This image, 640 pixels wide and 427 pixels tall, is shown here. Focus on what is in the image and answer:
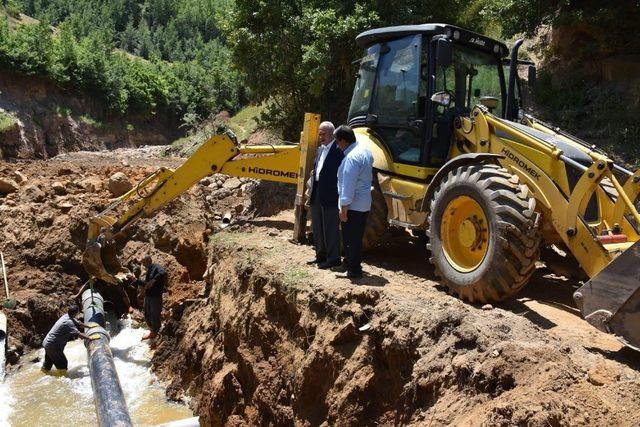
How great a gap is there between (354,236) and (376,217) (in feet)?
3.44

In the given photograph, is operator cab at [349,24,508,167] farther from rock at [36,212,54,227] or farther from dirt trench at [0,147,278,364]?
rock at [36,212,54,227]

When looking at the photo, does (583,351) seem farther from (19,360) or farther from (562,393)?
(19,360)

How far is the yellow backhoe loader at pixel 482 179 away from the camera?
4816 millimetres

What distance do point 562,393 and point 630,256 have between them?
1172mm

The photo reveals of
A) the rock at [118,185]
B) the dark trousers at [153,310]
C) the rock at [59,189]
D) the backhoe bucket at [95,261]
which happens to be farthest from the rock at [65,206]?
the dark trousers at [153,310]

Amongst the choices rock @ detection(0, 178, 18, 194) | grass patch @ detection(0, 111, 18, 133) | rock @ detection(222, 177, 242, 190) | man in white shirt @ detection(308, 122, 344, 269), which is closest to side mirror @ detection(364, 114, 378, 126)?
man in white shirt @ detection(308, 122, 344, 269)

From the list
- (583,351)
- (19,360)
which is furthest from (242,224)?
(583,351)

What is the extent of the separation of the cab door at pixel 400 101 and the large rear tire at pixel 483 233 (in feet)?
3.25

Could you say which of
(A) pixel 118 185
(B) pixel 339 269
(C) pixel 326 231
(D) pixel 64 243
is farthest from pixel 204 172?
(D) pixel 64 243

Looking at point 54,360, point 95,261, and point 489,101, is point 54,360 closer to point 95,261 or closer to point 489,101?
point 95,261

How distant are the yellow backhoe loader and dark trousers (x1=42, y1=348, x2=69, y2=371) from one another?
456cm

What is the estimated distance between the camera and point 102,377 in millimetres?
6262

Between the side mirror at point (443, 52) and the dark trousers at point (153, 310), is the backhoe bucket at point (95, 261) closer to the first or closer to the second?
the dark trousers at point (153, 310)

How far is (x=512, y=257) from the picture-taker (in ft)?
16.5
